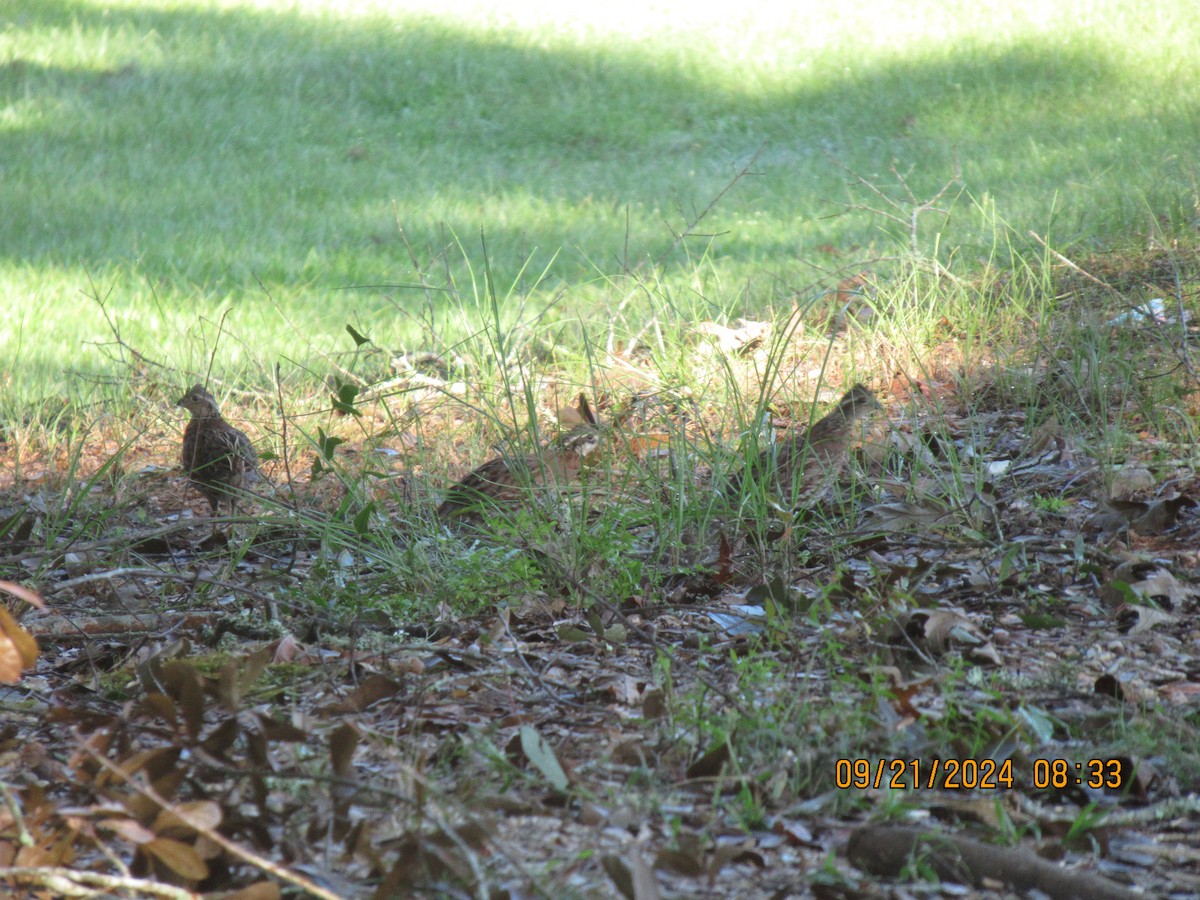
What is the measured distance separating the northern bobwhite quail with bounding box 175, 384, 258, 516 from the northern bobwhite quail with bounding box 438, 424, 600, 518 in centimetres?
63

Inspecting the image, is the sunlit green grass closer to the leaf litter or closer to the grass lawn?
the grass lawn

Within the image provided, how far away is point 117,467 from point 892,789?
293cm

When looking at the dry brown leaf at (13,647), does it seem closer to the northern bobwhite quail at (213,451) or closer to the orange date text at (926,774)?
the orange date text at (926,774)

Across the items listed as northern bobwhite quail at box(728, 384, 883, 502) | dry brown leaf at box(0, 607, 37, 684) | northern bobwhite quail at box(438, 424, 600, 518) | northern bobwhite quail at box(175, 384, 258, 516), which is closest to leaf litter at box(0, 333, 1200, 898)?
dry brown leaf at box(0, 607, 37, 684)

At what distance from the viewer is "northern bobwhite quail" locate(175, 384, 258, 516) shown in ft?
11.1

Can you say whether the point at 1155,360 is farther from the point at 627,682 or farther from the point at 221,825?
the point at 221,825

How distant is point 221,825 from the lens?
1462mm

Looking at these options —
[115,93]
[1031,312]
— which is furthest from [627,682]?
[115,93]

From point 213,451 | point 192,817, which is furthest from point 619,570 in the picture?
point 213,451

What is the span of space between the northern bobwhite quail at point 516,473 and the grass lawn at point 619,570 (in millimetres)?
29

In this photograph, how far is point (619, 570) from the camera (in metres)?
2.50

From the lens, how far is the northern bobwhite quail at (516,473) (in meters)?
2.88

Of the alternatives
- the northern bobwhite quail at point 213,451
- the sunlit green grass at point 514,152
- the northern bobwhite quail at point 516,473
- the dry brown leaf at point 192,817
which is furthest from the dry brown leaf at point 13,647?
the sunlit green grass at point 514,152
